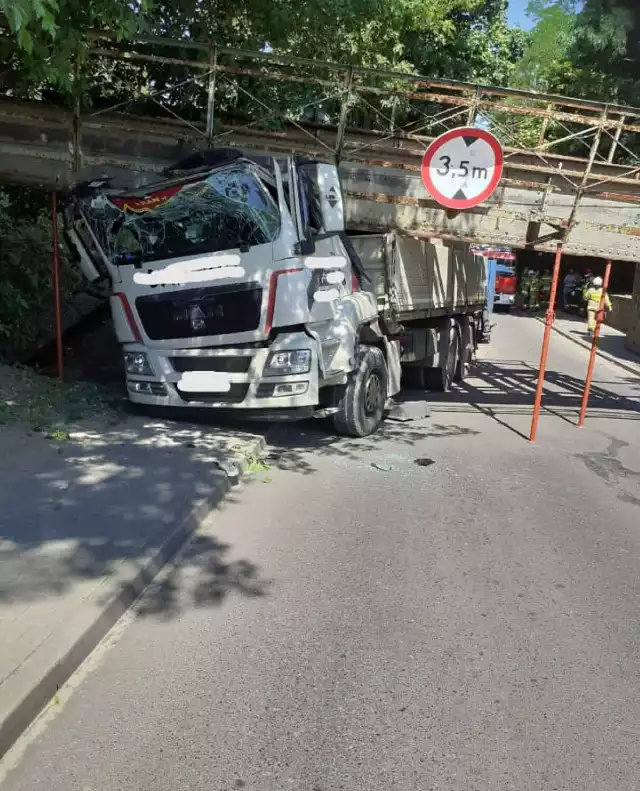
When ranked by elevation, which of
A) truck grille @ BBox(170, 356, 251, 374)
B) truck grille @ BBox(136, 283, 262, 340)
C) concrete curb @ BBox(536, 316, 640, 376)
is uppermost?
truck grille @ BBox(136, 283, 262, 340)

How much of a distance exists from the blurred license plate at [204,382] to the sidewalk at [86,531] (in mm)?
515

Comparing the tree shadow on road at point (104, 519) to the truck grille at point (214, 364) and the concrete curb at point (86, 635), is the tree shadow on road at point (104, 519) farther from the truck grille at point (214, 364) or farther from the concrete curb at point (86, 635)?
the truck grille at point (214, 364)

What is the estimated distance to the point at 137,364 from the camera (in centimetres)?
760

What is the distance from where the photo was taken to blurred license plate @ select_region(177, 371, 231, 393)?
7195 millimetres

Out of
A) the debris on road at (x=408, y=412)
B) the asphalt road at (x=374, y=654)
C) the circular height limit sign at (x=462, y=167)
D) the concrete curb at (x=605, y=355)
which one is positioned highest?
the circular height limit sign at (x=462, y=167)

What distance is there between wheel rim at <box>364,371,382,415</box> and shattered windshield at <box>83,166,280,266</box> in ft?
7.39

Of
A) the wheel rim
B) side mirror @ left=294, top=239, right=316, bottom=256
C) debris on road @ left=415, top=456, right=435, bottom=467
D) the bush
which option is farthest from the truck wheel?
the bush

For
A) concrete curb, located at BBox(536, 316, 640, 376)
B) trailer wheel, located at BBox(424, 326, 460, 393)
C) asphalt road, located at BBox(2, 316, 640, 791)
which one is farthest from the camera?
concrete curb, located at BBox(536, 316, 640, 376)

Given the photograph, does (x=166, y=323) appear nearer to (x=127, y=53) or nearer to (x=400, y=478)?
(x=400, y=478)

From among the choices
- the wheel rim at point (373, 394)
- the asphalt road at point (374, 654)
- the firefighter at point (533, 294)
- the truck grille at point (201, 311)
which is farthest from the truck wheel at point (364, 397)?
the firefighter at point (533, 294)

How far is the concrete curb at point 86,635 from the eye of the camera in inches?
111

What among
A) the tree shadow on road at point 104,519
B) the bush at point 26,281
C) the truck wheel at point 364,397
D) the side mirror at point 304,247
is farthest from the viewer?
the bush at point 26,281

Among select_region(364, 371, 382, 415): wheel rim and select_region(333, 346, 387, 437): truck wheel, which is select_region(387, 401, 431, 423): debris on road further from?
select_region(364, 371, 382, 415): wheel rim

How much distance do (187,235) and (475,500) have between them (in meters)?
3.91
